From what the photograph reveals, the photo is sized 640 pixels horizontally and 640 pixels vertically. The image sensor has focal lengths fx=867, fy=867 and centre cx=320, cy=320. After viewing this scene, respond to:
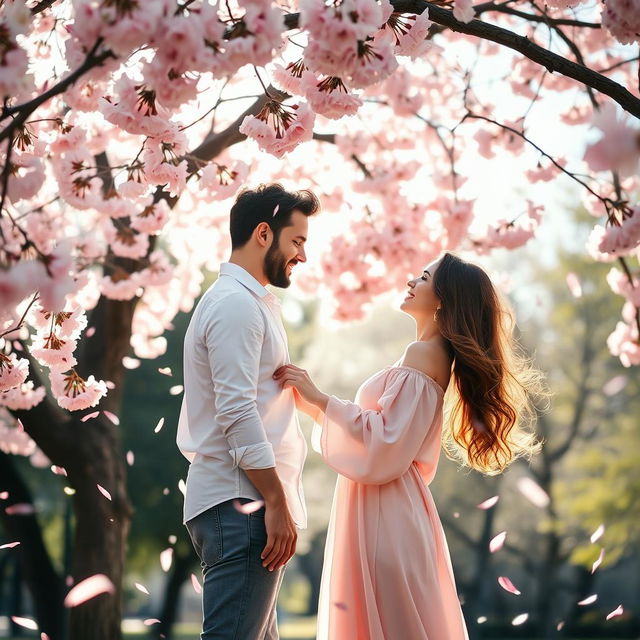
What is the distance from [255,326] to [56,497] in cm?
1675

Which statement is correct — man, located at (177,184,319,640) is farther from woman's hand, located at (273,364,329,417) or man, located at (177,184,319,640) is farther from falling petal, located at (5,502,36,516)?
falling petal, located at (5,502,36,516)

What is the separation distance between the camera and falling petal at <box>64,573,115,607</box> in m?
4.73

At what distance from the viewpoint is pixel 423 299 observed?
3.79 metres

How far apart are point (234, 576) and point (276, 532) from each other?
0.20m

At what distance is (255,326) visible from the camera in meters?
2.96

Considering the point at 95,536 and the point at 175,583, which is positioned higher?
the point at 95,536

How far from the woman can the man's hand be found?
0.48 meters

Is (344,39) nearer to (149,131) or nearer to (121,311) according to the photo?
(149,131)

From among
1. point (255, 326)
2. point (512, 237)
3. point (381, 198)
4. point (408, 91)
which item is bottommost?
point (255, 326)

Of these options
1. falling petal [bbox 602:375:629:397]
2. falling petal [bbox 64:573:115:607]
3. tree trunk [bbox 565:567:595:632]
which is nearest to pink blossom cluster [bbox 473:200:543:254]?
falling petal [bbox 64:573:115:607]

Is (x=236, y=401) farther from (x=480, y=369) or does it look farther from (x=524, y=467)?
(x=524, y=467)

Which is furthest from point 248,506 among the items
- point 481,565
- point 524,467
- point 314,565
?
point 314,565

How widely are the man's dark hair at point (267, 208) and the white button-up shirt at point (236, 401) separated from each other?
0.16 meters

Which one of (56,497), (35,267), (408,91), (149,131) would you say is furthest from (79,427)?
(56,497)
